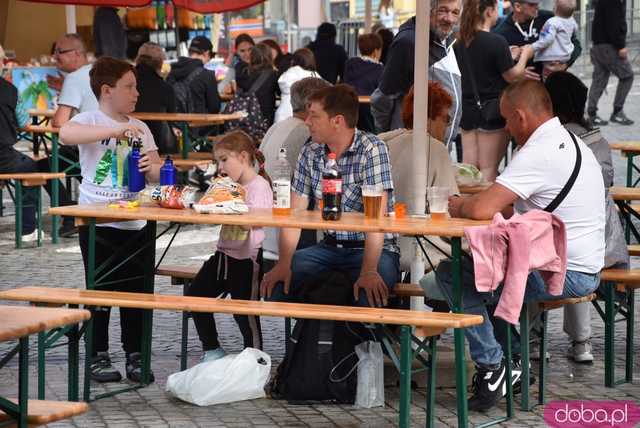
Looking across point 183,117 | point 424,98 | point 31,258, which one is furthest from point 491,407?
point 183,117

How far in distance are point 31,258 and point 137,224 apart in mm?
4352

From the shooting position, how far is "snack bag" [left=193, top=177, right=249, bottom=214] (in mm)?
6277

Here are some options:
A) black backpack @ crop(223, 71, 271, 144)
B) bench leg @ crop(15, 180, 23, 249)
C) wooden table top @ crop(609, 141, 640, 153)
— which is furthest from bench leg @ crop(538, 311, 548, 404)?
black backpack @ crop(223, 71, 271, 144)

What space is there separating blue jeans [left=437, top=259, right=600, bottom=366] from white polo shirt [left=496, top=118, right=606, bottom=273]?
68mm

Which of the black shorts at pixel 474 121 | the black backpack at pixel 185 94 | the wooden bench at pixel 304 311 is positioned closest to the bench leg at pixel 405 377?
the wooden bench at pixel 304 311

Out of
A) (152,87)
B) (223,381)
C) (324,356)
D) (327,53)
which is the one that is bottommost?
(223,381)

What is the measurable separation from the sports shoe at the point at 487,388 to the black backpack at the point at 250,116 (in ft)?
26.6

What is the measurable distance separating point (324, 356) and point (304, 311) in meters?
0.62

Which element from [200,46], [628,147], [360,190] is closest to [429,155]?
[360,190]

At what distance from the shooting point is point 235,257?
6.73 m

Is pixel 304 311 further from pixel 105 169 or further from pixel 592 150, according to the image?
pixel 592 150

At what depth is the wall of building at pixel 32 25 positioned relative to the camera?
2046 centimetres

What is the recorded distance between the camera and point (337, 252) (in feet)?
21.9

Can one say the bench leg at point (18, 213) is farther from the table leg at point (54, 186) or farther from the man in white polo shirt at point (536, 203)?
the man in white polo shirt at point (536, 203)
